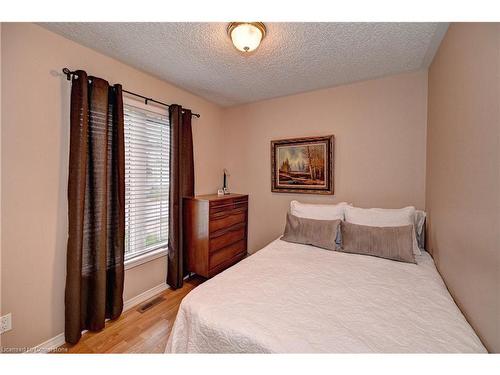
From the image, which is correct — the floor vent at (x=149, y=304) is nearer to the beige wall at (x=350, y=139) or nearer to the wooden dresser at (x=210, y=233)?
the wooden dresser at (x=210, y=233)

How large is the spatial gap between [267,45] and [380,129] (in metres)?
1.53

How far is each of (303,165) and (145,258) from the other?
216cm

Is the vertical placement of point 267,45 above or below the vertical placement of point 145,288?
above

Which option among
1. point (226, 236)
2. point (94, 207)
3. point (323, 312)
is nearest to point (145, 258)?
point (94, 207)

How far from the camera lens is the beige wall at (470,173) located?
92cm

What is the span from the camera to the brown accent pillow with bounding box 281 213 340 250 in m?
2.12

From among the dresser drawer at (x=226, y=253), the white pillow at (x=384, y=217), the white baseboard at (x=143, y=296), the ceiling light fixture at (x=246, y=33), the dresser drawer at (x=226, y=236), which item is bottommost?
the white baseboard at (x=143, y=296)

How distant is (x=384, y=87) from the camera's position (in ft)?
7.54

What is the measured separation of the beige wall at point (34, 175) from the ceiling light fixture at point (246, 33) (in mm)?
1270

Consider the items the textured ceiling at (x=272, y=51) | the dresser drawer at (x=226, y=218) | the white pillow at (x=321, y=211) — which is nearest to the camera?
the textured ceiling at (x=272, y=51)

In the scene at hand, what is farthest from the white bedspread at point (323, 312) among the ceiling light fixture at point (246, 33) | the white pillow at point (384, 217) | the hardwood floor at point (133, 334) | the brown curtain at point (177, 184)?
the ceiling light fixture at point (246, 33)

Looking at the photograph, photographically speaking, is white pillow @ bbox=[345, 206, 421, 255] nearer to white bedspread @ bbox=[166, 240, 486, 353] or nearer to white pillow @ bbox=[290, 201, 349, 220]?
white pillow @ bbox=[290, 201, 349, 220]
